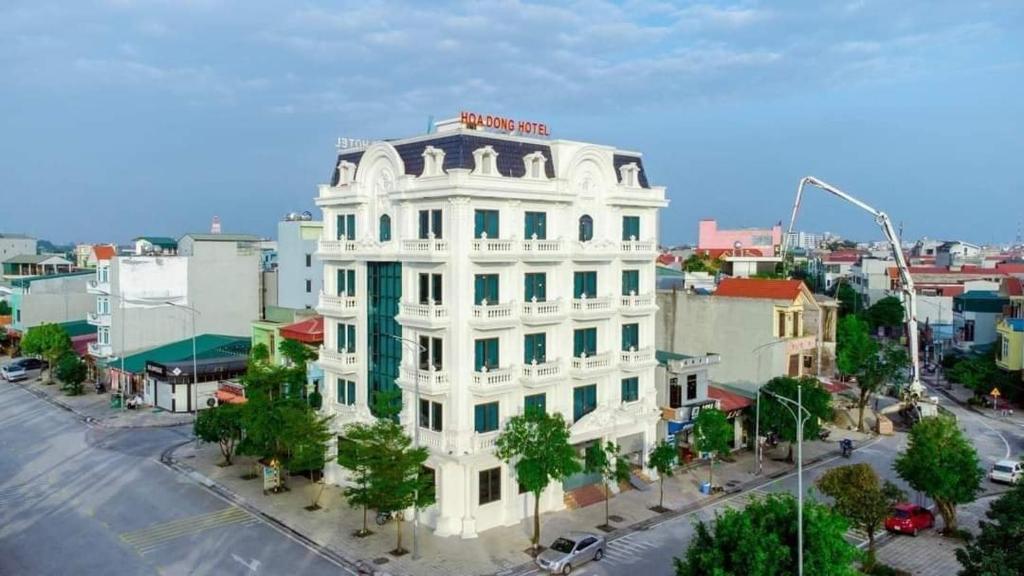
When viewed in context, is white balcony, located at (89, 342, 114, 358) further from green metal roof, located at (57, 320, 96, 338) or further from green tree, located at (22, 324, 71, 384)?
green metal roof, located at (57, 320, 96, 338)

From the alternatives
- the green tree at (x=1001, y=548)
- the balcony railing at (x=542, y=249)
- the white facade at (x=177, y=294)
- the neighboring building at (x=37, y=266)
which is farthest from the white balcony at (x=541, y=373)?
the neighboring building at (x=37, y=266)

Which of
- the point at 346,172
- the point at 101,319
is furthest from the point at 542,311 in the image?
the point at 101,319

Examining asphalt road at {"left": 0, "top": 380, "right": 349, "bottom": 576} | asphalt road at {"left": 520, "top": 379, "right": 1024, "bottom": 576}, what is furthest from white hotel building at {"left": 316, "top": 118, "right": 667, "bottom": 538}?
asphalt road at {"left": 0, "top": 380, "right": 349, "bottom": 576}

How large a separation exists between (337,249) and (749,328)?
3057 centimetres

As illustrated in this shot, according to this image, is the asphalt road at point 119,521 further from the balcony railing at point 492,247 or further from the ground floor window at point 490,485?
the balcony railing at point 492,247

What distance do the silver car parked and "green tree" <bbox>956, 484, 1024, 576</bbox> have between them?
13.8 m

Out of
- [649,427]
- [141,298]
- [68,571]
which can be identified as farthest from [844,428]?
[141,298]

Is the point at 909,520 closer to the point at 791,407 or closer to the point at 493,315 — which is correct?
the point at 791,407

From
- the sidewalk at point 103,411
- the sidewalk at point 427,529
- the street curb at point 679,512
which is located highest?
the sidewalk at point 103,411

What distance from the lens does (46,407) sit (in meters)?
66.3

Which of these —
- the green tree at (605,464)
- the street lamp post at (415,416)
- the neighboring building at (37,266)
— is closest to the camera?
the street lamp post at (415,416)

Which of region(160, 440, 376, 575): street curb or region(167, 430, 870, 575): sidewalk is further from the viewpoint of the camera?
region(167, 430, 870, 575): sidewalk

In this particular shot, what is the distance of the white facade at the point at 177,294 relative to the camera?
71500 millimetres

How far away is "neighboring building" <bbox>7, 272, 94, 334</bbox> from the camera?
90375mm
